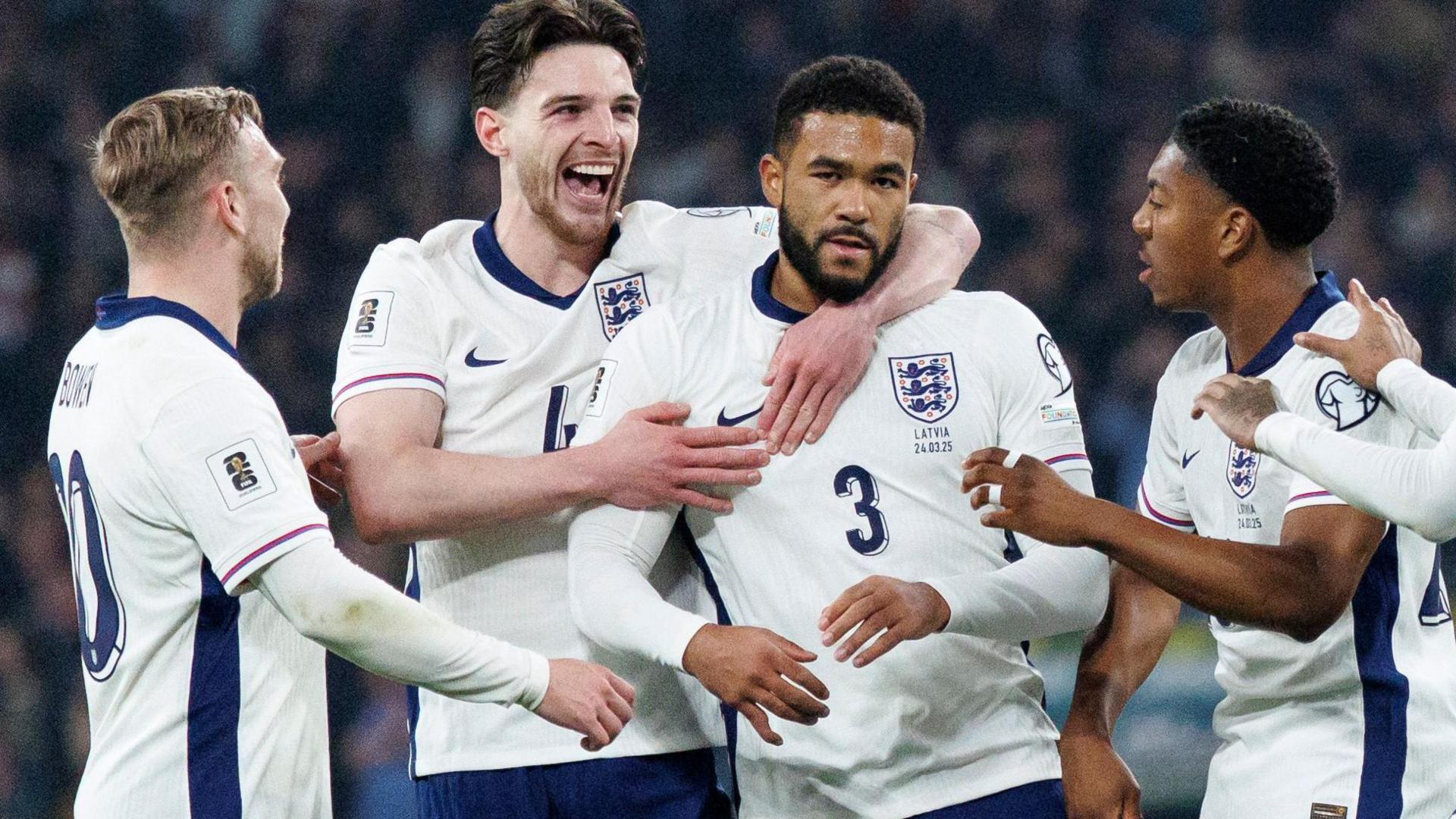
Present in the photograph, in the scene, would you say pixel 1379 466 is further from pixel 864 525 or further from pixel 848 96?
pixel 848 96

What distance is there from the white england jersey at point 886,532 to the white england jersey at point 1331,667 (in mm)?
365

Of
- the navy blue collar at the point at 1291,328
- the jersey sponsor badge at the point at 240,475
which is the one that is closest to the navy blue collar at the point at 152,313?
the jersey sponsor badge at the point at 240,475

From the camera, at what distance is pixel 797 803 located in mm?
3062

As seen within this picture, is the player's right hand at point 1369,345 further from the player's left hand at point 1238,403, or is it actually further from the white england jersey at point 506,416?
the white england jersey at point 506,416

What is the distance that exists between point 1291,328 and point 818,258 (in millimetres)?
938

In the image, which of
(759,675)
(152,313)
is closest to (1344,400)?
(759,675)

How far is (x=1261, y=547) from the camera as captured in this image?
287 cm

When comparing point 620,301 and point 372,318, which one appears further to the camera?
point 620,301

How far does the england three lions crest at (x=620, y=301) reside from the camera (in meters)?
3.50

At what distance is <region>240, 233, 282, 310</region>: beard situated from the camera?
2.99 metres

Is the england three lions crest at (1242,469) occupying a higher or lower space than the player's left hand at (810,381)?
lower

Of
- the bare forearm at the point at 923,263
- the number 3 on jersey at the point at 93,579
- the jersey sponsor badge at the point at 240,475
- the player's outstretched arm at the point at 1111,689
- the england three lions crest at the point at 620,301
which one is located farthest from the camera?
the england three lions crest at the point at 620,301

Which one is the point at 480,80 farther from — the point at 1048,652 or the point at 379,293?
the point at 1048,652

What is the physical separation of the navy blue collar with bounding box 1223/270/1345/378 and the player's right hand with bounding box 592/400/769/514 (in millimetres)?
990
